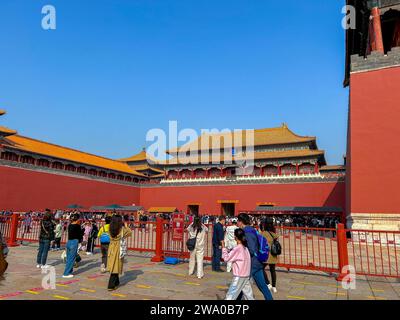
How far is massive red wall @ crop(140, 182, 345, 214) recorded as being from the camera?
24405mm

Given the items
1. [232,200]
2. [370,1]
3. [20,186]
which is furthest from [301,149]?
[20,186]

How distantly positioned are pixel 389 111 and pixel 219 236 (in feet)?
32.4

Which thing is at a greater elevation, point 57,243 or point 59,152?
point 59,152

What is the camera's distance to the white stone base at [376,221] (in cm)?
1112

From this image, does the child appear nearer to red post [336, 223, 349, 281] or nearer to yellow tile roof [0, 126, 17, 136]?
red post [336, 223, 349, 281]

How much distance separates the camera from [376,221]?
11.4 meters

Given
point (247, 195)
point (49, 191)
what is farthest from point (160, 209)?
point (49, 191)

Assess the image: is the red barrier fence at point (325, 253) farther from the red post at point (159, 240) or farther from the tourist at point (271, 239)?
the tourist at point (271, 239)

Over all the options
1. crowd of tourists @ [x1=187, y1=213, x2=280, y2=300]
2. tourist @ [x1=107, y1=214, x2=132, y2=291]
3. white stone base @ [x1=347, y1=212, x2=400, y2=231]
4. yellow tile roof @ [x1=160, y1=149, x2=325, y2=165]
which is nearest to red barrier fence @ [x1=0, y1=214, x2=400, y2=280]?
white stone base @ [x1=347, y1=212, x2=400, y2=231]

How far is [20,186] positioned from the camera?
877 inches

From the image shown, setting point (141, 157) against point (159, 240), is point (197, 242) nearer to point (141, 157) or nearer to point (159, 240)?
point (159, 240)

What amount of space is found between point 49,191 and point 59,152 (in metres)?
4.88
